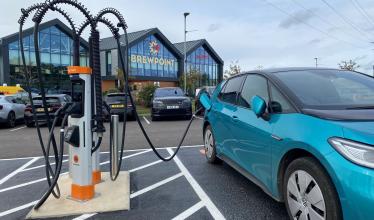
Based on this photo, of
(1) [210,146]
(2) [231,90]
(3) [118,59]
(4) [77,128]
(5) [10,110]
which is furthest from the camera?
(3) [118,59]

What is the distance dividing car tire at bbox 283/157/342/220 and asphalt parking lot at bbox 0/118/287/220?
61 centimetres

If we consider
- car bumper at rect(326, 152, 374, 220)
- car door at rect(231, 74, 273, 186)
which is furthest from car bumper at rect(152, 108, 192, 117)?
car bumper at rect(326, 152, 374, 220)

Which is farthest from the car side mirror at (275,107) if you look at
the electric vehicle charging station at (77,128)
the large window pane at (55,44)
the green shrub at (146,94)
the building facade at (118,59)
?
the large window pane at (55,44)

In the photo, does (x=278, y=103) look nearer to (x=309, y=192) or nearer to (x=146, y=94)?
(x=309, y=192)

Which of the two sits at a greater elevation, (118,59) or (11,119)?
(118,59)

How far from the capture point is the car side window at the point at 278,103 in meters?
3.62

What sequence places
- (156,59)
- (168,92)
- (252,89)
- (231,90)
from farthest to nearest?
(156,59) < (168,92) < (231,90) < (252,89)

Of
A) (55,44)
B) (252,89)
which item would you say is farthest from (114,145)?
(55,44)

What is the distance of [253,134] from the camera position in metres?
4.09

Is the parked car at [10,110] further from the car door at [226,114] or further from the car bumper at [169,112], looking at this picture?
the car door at [226,114]

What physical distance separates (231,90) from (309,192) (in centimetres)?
263

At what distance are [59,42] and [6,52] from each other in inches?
229

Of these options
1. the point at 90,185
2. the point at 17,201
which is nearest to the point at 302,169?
the point at 90,185

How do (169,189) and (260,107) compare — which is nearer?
(260,107)
